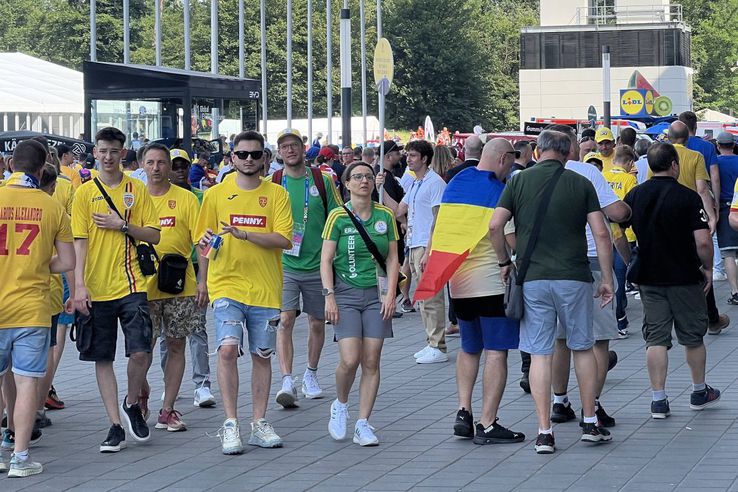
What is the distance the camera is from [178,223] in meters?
8.91

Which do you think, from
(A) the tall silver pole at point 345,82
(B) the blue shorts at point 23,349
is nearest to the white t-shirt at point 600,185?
(B) the blue shorts at point 23,349

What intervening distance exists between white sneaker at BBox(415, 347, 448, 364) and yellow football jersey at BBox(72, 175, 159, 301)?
13.2ft

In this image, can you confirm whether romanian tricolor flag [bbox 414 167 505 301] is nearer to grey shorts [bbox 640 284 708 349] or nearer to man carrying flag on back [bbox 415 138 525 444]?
man carrying flag on back [bbox 415 138 525 444]

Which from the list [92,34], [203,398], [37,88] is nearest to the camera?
[203,398]

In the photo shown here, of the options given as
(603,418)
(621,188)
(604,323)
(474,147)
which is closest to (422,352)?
(474,147)

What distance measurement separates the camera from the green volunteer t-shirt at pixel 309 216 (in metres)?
9.79

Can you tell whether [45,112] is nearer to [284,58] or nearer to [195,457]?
[284,58]

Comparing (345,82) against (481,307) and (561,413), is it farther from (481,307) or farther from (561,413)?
(481,307)

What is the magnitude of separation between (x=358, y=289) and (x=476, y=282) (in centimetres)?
75

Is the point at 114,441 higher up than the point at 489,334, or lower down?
lower down

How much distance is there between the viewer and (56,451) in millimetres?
8258

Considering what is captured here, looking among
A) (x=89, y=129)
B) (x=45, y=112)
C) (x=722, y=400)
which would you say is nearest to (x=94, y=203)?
(x=722, y=400)

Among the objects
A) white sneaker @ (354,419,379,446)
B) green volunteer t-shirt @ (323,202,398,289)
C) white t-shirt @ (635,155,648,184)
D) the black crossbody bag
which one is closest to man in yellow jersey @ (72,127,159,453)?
green volunteer t-shirt @ (323,202,398,289)

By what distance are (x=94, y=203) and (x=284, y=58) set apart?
73387mm
